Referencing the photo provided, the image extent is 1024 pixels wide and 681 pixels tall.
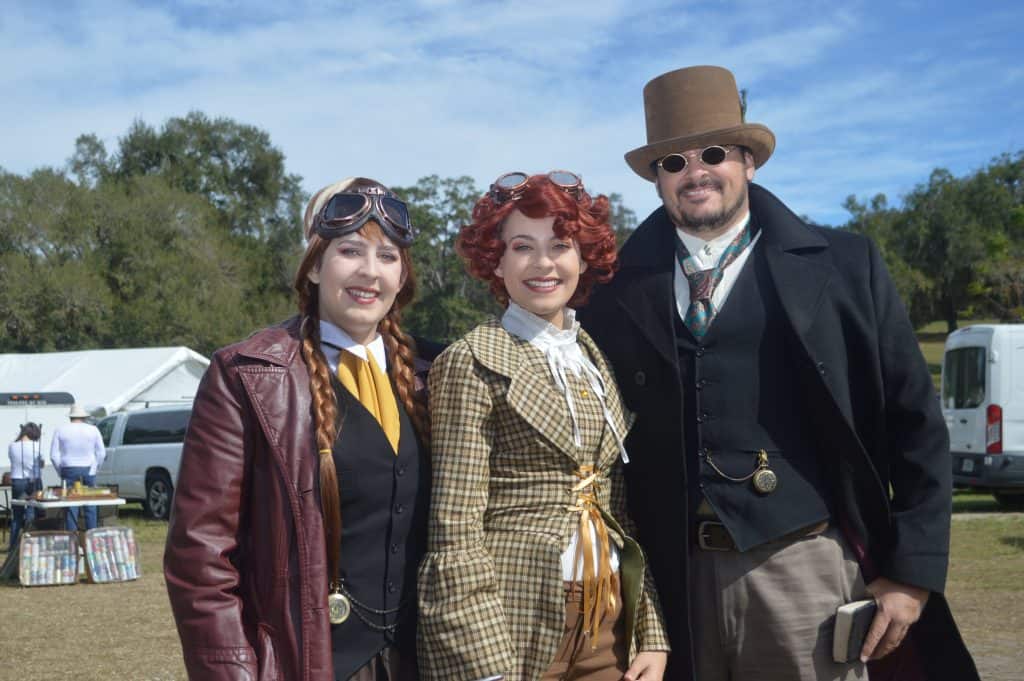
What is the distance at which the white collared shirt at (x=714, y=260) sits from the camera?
2.98 m

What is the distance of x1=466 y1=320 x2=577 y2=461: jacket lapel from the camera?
2572 millimetres

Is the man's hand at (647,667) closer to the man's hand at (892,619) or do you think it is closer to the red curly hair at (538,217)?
the man's hand at (892,619)

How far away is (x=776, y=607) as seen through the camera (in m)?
2.75

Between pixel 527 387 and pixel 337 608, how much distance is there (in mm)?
683

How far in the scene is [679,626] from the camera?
2.75 m

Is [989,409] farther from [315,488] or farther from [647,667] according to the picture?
[315,488]

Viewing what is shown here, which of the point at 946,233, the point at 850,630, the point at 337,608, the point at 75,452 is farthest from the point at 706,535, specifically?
the point at 946,233

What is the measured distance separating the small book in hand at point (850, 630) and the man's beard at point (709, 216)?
1.08m

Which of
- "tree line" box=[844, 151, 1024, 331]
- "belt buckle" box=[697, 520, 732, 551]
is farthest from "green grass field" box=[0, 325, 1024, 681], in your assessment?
"tree line" box=[844, 151, 1024, 331]

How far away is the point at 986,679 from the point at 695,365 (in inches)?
147

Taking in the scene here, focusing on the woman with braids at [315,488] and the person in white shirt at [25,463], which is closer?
the woman with braids at [315,488]

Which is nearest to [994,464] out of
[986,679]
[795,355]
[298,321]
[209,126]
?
[986,679]

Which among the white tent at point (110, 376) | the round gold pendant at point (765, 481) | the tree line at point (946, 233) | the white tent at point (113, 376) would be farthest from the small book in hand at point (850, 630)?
the tree line at point (946, 233)

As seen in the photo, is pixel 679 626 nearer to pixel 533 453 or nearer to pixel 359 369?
pixel 533 453
